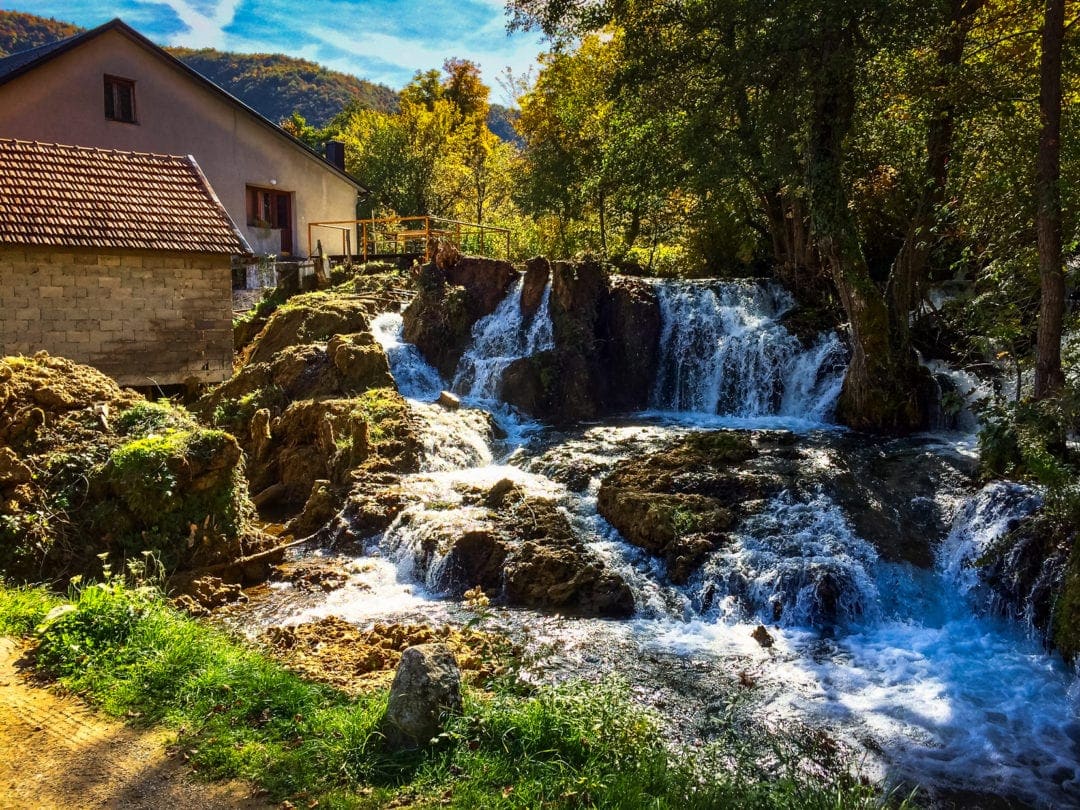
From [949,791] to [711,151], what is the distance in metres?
13.3

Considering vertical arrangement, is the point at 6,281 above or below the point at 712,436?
above

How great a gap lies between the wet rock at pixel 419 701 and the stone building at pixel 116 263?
1168 cm

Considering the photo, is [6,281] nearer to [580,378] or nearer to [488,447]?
[488,447]

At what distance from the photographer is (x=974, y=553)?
353 inches

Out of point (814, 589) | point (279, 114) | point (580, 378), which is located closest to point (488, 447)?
point (580, 378)

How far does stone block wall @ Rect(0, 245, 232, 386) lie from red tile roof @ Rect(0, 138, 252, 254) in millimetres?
303

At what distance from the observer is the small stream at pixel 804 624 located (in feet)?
20.9

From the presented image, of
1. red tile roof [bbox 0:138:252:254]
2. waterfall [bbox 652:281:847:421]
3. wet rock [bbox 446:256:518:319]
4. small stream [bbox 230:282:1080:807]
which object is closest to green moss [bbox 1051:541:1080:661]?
small stream [bbox 230:282:1080:807]

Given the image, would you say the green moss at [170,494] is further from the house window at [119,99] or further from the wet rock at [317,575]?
the house window at [119,99]

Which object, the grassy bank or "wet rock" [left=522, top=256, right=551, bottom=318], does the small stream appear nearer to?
the grassy bank

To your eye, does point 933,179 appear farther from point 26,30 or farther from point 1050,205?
point 26,30

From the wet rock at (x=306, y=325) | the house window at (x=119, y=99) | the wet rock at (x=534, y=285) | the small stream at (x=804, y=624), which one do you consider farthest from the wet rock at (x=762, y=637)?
the house window at (x=119, y=99)

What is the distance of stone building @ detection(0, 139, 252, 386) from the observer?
1323 cm

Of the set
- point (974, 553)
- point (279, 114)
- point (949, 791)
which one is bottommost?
point (949, 791)
